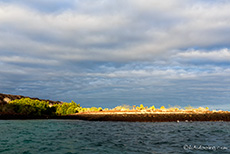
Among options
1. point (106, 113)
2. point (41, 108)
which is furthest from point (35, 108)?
point (106, 113)

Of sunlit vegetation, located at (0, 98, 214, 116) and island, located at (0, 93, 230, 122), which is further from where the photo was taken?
sunlit vegetation, located at (0, 98, 214, 116)

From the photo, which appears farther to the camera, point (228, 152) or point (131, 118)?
point (131, 118)

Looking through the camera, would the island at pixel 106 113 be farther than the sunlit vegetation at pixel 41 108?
No

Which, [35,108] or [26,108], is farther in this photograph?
[35,108]

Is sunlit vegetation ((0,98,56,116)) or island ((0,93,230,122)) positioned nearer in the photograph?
island ((0,93,230,122))

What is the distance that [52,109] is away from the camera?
89062 mm

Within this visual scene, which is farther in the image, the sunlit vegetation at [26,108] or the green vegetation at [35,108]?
the green vegetation at [35,108]

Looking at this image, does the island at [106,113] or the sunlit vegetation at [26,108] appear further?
the sunlit vegetation at [26,108]

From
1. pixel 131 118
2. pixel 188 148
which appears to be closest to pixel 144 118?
pixel 131 118

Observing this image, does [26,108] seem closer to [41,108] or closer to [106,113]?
[41,108]

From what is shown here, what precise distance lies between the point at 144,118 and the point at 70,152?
38586 millimetres

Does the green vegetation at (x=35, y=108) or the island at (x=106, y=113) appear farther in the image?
the green vegetation at (x=35, y=108)

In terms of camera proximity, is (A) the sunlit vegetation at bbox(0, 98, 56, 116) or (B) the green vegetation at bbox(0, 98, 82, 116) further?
(B) the green vegetation at bbox(0, 98, 82, 116)

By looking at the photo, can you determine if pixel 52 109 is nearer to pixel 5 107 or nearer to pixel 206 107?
pixel 5 107
